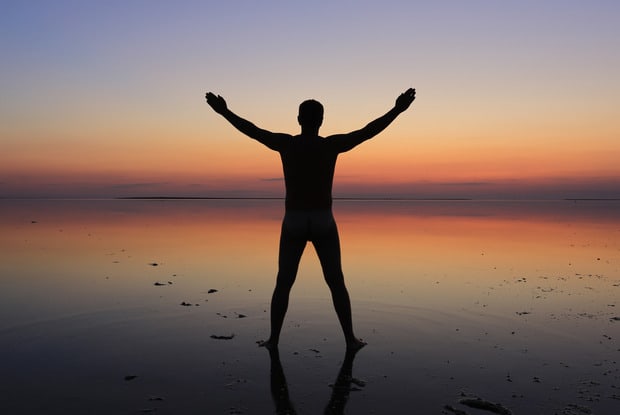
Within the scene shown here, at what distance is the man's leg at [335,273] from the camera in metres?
6.64

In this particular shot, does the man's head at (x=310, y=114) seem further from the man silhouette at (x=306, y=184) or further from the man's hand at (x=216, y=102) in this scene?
the man's hand at (x=216, y=102)

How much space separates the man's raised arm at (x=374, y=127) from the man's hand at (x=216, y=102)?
143 cm

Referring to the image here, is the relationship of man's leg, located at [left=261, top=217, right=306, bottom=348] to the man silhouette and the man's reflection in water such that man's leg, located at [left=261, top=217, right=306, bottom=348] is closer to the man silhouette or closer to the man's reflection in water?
the man silhouette

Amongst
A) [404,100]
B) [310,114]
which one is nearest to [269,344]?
[310,114]

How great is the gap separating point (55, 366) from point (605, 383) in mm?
5861

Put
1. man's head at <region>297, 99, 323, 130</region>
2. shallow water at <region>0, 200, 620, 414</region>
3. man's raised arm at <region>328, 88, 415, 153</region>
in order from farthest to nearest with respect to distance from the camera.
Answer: man's head at <region>297, 99, 323, 130</region>
man's raised arm at <region>328, 88, 415, 153</region>
shallow water at <region>0, 200, 620, 414</region>

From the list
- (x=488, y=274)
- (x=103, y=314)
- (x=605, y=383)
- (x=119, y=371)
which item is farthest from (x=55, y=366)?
(x=488, y=274)

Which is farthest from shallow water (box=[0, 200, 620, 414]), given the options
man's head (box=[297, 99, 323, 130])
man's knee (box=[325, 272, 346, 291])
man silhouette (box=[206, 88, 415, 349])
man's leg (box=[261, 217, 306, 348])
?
man's head (box=[297, 99, 323, 130])

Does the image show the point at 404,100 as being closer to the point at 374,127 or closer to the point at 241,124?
the point at 374,127

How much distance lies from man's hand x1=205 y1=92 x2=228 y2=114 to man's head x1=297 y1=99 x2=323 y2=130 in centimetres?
98

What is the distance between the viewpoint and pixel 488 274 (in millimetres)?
12688

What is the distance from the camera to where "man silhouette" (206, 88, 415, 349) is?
6.52 m

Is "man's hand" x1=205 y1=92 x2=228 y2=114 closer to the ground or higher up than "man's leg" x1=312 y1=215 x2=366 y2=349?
higher up

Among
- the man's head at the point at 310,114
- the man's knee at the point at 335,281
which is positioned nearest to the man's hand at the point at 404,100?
the man's head at the point at 310,114
